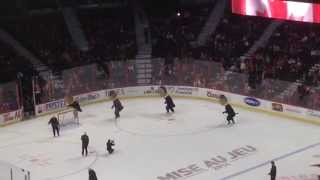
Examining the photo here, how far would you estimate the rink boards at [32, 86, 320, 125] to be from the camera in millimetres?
26375

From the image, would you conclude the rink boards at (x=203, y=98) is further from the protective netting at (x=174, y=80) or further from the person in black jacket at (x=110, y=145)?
the person in black jacket at (x=110, y=145)

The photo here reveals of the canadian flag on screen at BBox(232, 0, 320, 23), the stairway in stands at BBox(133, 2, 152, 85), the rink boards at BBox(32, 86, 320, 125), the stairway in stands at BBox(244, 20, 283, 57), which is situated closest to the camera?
the rink boards at BBox(32, 86, 320, 125)

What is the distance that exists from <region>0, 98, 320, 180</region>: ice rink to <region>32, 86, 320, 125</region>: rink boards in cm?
35

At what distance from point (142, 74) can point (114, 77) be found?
129cm

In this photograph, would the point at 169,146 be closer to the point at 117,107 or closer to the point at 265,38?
the point at 117,107

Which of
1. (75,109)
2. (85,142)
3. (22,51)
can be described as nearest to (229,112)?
(85,142)

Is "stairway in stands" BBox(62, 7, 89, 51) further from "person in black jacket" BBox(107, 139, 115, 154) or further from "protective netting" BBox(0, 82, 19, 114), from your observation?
"person in black jacket" BBox(107, 139, 115, 154)

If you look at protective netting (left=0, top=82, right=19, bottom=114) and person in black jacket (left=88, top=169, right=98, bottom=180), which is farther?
protective netting (left=0, top=82, right=19, bottom=114)

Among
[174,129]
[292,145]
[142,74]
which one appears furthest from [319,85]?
[142,74]

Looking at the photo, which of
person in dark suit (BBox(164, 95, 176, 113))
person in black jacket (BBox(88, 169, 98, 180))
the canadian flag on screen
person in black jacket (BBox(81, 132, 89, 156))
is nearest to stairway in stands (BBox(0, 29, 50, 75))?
person in dark suit (BBox(164, 95, 176, 113))

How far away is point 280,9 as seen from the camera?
29.0 m

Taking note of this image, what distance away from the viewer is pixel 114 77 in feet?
101

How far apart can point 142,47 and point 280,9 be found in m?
7.66

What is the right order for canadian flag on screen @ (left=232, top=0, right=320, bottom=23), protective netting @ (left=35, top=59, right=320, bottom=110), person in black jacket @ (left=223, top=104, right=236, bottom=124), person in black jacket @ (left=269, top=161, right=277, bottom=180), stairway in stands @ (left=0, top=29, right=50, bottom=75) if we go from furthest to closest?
stairway in stands @ (left=0, top=29, right=50, bottom=75) < canadian flag on screen @ (left=232, top=0, right=320, bottom=23) < protective netting @ (left=35, top=59, right=320, bottom=110) < person in black jacket @ (left=223, top=104, right=236, bottom=124) < person in black jacket @ (left=269, top=161, right=277, bottom=180)
